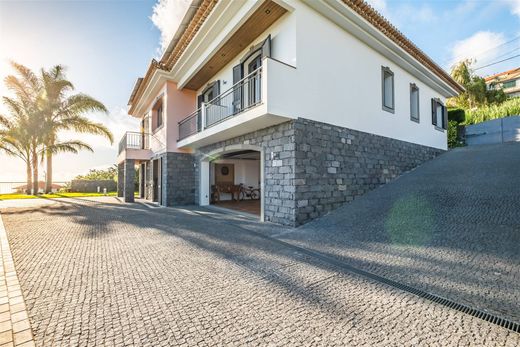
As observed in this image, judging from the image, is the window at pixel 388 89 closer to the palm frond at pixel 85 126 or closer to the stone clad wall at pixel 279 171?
the stone clad wall at pixel 279 171

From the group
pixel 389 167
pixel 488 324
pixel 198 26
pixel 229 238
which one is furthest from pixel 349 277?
pixel 198 26

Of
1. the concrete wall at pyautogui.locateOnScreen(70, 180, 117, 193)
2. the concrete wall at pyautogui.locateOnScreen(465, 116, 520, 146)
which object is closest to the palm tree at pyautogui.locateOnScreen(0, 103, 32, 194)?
the concrete wall at pyautogui.locateOnScreen(70, 180, 117, 193)

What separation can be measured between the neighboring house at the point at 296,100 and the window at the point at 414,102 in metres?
0.05

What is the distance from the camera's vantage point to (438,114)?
12852 millimetres

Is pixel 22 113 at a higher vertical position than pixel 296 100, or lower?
higher

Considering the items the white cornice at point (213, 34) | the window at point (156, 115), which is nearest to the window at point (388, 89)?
the white cornice at point (213, 34)

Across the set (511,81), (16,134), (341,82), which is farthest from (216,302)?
(511,81)

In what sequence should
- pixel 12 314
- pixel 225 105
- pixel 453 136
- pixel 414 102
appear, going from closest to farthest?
pixel 12 314, pixel 225 105, pixel 414 102, pixel 453 136

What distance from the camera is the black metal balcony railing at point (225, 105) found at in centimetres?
793

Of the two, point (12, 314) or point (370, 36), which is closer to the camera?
point (12, 314)

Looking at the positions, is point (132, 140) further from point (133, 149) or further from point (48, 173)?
point (48, 173)

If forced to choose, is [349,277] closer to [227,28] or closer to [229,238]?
[229,238]

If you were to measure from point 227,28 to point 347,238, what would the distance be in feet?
22.7

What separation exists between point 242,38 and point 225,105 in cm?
255
